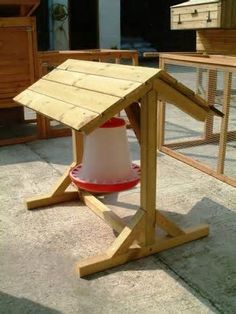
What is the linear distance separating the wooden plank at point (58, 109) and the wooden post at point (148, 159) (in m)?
0.40

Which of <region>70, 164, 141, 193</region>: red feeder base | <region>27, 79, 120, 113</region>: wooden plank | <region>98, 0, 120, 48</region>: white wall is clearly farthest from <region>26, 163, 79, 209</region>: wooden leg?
<region>98, 0, 120, 48</region>: white wall

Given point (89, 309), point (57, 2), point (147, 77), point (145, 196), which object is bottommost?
point (89, 309)

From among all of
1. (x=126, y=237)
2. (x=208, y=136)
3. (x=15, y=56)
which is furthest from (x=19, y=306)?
(x=208, y=136)

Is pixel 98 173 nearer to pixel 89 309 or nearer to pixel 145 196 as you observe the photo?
pixel 145 196

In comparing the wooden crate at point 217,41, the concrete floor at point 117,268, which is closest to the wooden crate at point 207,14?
the wooden crate at point 217,41

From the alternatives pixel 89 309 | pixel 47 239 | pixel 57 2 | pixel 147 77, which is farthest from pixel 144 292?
pixel 57 2

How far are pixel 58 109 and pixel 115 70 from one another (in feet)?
1.61

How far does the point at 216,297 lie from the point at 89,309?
66 cm

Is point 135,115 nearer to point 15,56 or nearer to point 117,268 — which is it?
point 117,268

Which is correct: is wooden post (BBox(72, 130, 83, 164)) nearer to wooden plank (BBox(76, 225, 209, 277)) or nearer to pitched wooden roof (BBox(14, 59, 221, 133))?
pitched wooden roof (BBox(14, 59, 221, 133))

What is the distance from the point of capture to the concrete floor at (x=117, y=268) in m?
2.12

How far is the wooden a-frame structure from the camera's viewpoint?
214 cm

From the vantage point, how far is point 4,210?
3225 millimetres

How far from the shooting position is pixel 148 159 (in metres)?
2.42
